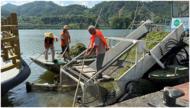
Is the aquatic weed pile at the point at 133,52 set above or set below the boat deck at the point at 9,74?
above

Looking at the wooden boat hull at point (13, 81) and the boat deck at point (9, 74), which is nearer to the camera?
the wooden boat hull at point (13, 81)

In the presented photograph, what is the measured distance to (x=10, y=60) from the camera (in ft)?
38.3

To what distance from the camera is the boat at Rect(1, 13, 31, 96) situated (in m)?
10.2

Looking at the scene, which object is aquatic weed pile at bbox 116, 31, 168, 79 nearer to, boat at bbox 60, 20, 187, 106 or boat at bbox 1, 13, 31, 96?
boat at bbox 60, 20, 187, 106

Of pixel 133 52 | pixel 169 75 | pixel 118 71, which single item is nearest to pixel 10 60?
pixel 118 71

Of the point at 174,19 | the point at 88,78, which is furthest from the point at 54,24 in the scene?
the point at 88,78

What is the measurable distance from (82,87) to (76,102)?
0.57 metres

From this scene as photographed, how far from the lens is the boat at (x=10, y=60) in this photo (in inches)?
403

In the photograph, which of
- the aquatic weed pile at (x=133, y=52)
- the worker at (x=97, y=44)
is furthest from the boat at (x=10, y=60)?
the aquatic weed pile at (x=133, y=52)

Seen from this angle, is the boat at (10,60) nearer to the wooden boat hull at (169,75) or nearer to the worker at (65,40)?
the worker at (65,40)

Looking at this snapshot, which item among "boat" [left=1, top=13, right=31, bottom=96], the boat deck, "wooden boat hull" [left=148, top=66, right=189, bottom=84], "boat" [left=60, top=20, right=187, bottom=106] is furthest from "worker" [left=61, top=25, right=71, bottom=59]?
"wooden boat hull" [left=148, top=66, right=189, bottom=84]

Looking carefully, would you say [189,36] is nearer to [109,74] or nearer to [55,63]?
[109,74]

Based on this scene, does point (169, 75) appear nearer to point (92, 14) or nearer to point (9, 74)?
point (9, 74)

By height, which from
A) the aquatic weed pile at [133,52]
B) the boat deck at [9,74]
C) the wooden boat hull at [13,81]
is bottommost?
the wooden boat hull at [13,81]
